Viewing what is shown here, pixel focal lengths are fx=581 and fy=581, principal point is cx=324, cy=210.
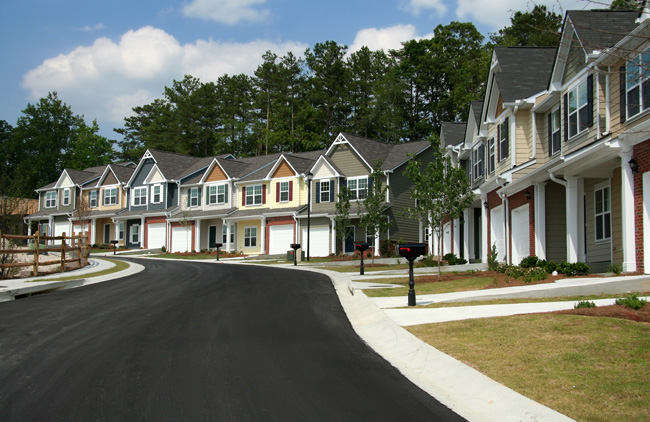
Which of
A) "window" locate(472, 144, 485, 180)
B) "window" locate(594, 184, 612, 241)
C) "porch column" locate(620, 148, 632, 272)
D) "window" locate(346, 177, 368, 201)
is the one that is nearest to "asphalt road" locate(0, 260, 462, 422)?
"porch column" locate(620, 148, 632, 272)

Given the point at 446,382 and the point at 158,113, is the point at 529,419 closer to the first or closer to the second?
the point at 446,382

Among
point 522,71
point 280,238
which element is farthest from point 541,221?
point 280,238

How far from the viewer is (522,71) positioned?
24.8 meters

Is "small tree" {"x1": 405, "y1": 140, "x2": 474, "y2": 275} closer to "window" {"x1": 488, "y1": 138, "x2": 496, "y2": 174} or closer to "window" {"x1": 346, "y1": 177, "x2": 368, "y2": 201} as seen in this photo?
"window" {"x1": 488, "y1": 138, "x2": 496, "y2": 174}

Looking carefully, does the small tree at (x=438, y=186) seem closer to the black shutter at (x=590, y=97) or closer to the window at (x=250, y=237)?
the black shutter at (x=590, y=97)

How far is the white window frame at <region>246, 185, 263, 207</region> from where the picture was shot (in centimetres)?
4894

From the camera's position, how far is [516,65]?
82.2 ft

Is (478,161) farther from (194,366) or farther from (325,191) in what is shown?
(194,366)

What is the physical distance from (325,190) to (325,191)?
0.08 m

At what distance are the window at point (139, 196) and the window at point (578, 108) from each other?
45.1 m

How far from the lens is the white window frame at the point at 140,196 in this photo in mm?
56750

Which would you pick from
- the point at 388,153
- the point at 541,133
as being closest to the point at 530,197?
the point at 541,133

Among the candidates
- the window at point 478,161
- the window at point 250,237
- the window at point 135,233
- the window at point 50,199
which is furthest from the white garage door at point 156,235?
the window at point 478,161

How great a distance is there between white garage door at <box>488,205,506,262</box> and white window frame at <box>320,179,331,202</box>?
1881 centimetres
